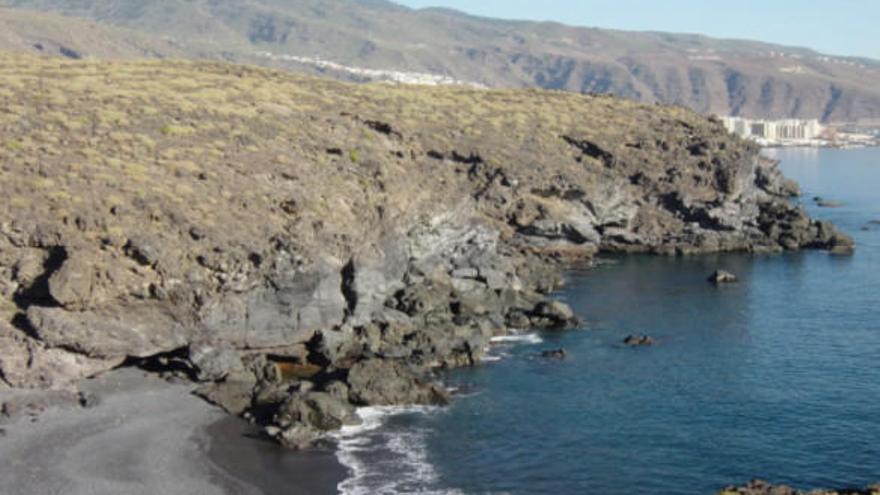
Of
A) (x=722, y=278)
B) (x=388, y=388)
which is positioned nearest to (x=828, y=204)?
(x=722, y=278)

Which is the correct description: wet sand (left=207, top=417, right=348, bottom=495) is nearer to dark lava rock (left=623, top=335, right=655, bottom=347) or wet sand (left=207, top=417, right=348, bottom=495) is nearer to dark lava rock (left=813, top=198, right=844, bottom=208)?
dark lava rock (left=623, top=335, right=655, bottom=347)

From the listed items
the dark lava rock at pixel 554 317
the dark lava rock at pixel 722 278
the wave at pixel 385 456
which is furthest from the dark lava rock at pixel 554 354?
the dark lava rock at pixel 722 278

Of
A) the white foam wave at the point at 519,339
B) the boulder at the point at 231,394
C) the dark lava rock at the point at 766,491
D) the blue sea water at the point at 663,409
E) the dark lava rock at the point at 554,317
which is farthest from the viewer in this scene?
A: the dark lava rock at the point at 554,317

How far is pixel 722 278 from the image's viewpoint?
303ft

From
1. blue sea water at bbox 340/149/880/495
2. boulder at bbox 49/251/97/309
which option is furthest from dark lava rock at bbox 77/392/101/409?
blue sea water at bbox 340/149/880/495

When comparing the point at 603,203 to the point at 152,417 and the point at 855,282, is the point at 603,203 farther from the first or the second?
the point at 152,417

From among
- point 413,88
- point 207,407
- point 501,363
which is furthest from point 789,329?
point 413,88

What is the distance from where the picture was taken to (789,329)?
7362 cm

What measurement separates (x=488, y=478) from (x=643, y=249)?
6798cm

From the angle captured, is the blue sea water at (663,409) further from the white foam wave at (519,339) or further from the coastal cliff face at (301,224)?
the coastal cliff face at (301,224)

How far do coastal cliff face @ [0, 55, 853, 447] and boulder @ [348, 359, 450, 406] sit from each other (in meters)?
0.13

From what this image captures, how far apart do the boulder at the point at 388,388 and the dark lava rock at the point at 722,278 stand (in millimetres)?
43540

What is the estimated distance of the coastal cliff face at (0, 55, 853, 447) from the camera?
5575 cm

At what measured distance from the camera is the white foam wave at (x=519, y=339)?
7000 cm
